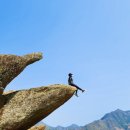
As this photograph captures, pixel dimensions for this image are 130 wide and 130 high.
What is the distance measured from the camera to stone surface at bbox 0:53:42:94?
103 ft

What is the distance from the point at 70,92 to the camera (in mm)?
31938

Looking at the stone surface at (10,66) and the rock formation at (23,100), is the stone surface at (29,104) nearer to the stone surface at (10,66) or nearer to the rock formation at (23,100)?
the rock formation at (23,100)

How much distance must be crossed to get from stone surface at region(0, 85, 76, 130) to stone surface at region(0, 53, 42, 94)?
4.96ft

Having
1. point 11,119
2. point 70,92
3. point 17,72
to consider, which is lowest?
point 11,119

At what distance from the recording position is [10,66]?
31.8 metres

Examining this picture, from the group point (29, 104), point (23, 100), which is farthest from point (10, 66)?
point (29, 104)

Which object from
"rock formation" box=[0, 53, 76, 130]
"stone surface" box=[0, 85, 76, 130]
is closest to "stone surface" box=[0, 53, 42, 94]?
"rock formation" box=[0, 53, 76, 130]

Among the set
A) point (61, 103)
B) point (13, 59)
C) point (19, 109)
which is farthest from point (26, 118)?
point (13, 59)

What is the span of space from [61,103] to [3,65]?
650cm

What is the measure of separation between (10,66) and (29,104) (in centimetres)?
398

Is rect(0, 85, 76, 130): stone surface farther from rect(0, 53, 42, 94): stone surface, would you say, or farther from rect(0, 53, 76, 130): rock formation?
rect(0, 53, 42, 94): stone surface

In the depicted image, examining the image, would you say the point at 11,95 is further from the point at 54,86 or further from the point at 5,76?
the point at 54,86

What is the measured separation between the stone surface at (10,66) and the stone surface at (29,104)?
59.6 inches

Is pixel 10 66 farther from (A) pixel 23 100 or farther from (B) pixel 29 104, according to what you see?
(B) pixel 29 104
